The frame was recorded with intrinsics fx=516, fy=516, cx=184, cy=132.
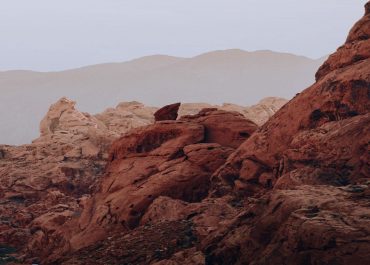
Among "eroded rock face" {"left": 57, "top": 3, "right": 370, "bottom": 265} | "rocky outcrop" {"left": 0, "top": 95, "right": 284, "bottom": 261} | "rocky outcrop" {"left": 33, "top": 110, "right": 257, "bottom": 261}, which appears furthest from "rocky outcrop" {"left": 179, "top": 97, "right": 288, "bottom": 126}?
"eroded rock face" {"left": 57, "top": 3, "right": 370, "bottom": 265}

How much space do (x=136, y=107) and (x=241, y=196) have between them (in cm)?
6526

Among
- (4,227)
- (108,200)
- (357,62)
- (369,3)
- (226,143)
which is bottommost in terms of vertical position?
(4,227)

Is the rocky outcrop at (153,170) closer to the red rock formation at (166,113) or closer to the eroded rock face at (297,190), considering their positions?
the eroded rock face at (297,190)

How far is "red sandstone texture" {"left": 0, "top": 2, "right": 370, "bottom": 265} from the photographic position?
13984 millimetres

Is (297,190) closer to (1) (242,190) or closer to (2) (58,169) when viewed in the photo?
(1) (242,190)

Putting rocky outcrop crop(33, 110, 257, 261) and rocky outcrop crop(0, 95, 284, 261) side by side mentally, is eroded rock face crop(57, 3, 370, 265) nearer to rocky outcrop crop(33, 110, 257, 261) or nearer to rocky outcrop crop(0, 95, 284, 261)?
rocky outcrop crop(33, 110, 257, 261)

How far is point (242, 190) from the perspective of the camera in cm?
2589

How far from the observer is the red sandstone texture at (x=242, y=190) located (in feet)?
45.9

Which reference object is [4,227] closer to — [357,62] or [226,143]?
[226,143]

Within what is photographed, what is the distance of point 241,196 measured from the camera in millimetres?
25781

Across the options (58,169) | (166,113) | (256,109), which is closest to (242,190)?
(166,113)

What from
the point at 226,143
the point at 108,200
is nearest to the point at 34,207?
the point at 108,200

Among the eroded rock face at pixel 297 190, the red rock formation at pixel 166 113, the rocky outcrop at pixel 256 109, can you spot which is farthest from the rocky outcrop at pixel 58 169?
the rocky outcrop at pixel 256 109

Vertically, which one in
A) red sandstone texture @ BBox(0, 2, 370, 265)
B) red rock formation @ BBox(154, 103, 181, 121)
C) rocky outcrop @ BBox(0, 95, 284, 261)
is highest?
red rock formation @ BBox(154, 103, 181, 121)
